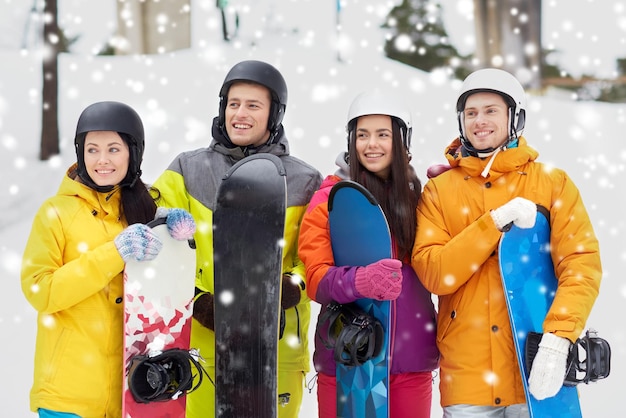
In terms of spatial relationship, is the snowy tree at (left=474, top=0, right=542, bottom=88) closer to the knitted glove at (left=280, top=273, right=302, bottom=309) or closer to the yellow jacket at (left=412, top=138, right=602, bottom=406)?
the yellow jacket at (left=412, top=138, right=602, bottom=406)

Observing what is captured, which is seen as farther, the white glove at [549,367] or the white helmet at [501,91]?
the white helmet at [501,91]

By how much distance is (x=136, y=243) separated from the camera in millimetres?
2664

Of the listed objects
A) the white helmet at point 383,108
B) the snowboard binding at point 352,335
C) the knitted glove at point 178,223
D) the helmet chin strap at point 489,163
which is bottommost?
the snowboard binding at point 352,335

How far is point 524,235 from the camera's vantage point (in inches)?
111

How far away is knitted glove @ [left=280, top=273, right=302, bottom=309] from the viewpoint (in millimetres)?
3062

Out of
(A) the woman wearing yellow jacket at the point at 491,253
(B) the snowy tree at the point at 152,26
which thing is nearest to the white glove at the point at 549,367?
(A) the woman wearing yellow jacket at the point at 491,253

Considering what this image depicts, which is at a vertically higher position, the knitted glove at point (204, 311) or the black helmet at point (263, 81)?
the black helmet at point (263, 81)

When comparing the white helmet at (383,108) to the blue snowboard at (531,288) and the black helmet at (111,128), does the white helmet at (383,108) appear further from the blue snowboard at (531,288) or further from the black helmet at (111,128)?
the black helmet at (111,128)

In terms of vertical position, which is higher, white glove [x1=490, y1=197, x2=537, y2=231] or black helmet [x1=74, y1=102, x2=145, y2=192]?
black helmet [x1=74, y1=102, x2=145, y2=192]

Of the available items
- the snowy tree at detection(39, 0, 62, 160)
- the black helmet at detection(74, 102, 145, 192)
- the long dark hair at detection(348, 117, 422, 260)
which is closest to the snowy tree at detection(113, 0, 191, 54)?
the snowy tree at detection(39, 0, 62, 160)

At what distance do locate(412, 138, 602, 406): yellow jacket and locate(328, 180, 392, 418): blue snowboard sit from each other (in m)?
0.19

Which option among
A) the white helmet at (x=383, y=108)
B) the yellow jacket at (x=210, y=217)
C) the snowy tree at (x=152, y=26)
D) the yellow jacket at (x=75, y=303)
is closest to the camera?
the yellow jacket at (x=75, y=303)

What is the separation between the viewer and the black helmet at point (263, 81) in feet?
10.8

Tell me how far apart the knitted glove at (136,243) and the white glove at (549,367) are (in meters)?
1.54
